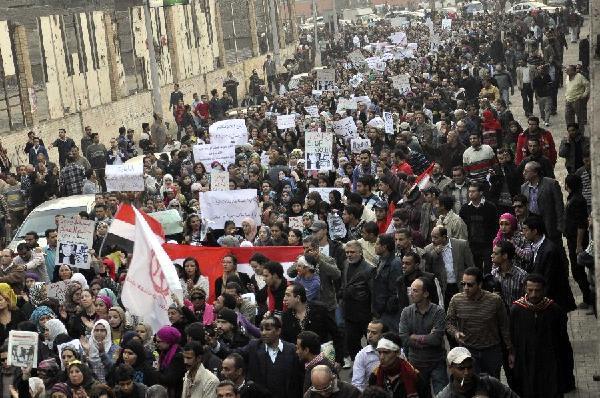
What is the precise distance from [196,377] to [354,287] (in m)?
2.86

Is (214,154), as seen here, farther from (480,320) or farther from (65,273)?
(480,320)

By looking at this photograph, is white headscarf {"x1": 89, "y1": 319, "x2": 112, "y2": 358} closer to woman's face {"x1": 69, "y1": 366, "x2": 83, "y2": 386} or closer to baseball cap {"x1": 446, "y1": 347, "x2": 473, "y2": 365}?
woman's face {"x1": 69, "y1": 366, "x2": 83, "y2": 386}

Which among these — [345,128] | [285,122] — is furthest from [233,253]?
[285,122]

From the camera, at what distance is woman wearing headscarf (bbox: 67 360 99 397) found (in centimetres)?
1087

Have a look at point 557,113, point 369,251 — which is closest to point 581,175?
point 369,251

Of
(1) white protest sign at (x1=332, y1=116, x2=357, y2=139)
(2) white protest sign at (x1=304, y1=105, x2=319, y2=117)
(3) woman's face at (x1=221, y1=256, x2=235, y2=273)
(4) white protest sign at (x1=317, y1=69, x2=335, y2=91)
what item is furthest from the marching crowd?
(4) white protest sign at (x1=317, y1=69, x2=335, y2=91)

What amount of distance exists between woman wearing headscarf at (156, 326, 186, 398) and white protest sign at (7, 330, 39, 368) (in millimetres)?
985

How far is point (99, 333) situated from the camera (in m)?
12.1

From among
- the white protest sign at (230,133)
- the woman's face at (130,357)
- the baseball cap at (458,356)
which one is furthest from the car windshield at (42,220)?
the baseball cap at (458,356)

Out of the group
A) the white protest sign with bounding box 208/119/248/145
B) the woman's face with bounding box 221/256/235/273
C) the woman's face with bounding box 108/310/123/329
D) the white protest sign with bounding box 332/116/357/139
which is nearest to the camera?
the woman's face with bounding box 108/310/123/329

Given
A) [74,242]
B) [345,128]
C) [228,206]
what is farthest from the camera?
[345,128]

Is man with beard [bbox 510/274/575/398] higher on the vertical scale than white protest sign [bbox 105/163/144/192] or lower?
lower

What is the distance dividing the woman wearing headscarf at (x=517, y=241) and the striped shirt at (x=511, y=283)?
0.45 meters

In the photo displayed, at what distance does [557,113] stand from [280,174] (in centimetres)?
1295
